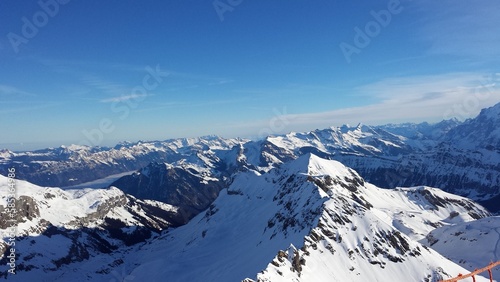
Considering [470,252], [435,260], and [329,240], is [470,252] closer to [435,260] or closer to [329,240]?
[435,260]

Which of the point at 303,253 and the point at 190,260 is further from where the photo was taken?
the point at 190,260

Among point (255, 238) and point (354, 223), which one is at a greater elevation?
point (354, 223)

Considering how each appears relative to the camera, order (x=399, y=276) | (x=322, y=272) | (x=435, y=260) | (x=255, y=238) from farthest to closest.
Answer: (x=255, y=238)
(x=435, y=260)
(x=399, y=276)
(x=322, y=272)

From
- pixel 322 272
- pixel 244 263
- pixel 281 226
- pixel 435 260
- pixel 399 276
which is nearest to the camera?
pixel 322 272

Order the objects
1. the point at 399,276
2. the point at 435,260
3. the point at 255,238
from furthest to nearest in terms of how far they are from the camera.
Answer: the point at 255,238, the point at 435,260, the point at 399,276

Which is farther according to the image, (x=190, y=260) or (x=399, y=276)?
(x=190, y=260)

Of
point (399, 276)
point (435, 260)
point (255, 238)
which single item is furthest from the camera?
point (255, 238)

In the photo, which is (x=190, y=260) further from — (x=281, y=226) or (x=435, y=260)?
(x=435, y=260)

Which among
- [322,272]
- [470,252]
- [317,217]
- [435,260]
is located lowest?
[470,252]

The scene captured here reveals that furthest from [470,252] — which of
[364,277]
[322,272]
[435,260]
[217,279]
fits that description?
[217,279]

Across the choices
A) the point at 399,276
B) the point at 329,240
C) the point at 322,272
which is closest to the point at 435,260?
the point at 399,276
